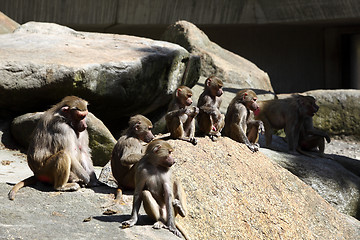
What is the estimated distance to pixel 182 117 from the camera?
23.4 feet

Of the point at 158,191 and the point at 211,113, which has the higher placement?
the point at 211,113

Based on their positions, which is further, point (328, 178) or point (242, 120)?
point (328, 178)

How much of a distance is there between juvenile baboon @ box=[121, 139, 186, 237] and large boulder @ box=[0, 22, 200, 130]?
4333mm

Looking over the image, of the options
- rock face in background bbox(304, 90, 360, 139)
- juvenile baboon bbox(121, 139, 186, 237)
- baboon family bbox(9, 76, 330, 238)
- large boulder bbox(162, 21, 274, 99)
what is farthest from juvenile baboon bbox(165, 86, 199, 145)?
rock face in background bbox(304, 90, 360, 139)

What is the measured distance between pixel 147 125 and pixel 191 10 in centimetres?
1092

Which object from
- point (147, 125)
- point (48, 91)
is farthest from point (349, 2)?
point (147, 125)

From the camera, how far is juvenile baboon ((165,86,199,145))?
22.8ft

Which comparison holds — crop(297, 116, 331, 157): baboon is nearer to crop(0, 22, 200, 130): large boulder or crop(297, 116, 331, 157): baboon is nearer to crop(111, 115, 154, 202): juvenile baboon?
crop(0, 22, 200, 130): large boulder

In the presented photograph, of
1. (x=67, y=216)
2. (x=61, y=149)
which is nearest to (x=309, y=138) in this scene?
(x=61, y=149)

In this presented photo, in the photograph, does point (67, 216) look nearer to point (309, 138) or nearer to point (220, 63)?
point (309, 138)

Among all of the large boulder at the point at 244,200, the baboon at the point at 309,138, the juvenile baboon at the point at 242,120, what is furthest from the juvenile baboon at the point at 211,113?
the baboon at the point at 309,138

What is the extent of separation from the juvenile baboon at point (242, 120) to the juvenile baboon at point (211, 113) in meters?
0.32

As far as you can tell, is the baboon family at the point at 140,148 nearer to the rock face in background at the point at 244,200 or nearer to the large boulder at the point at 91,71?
the rock face in background at the point at 244,200

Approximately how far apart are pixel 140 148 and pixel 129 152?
15cm
